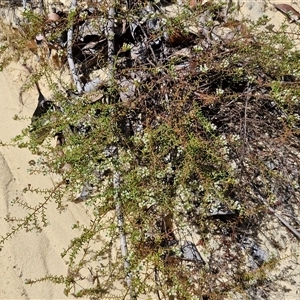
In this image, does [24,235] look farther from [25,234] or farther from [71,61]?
[71,61]

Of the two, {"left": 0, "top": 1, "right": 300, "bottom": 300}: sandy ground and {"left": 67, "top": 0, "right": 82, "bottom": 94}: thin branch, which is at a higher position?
{"left": 67, "top": 0, "right": 82, "bottom": 94}: thin branch

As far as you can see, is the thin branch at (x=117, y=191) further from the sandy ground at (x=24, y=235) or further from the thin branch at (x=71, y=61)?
the sandy ground at (x=24, y=235)

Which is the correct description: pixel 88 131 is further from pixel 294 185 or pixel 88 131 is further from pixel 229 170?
pixel 294 185

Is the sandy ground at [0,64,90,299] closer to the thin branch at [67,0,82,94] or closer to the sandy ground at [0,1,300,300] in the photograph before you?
the sandy ground at [0,1,300,300]

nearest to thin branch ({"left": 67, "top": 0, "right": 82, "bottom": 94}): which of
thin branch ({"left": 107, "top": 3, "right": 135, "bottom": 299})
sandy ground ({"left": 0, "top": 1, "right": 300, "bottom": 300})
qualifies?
thin branch ({"left": 107, "top": 3, "right": 135, "bottom": 299})

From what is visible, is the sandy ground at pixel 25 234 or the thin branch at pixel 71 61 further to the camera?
the thin branch at pixel 71 61

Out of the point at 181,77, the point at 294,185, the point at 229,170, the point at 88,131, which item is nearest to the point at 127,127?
the point at 88,131

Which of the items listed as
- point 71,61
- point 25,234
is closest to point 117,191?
point 25,234

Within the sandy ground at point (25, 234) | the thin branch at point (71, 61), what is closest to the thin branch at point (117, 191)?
→ the thin branch at point (71, 61)
